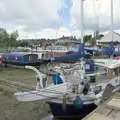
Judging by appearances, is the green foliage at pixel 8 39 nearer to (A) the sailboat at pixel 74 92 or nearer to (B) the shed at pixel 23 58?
(B) the shed at pixel 23 58

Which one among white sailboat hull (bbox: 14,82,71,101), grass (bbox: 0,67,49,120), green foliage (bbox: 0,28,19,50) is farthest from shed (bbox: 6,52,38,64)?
green foliage (bbox: 0,28,19,50)

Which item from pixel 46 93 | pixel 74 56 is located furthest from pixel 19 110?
pixel 74 56

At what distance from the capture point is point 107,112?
837 centimetres

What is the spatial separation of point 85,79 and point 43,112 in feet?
9.05

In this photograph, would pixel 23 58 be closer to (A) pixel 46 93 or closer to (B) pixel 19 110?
(B) pixel 19 110

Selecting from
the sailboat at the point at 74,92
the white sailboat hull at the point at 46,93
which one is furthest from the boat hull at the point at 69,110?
the white sailboat hull at the point at 46,93

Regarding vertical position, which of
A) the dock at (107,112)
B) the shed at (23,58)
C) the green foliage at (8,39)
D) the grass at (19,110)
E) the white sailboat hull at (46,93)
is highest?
the green foliage at (8,39)

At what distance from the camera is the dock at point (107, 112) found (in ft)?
25.6

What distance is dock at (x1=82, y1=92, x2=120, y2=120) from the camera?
7789mm

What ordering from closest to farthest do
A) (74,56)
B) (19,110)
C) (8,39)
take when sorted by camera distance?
(19,110) → (74,56) → (8,39)

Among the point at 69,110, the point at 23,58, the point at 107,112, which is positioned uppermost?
the point at 23,58

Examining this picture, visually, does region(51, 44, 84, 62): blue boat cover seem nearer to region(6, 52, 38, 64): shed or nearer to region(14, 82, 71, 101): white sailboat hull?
region(14, 82, 71, 101): white sailboat hull

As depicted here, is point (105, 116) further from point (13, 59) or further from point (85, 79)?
point (13, 59)

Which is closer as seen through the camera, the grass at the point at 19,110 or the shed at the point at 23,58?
the grass at the point at 19,110
